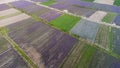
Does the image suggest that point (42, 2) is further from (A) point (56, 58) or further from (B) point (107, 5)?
(A) point (56, 58)

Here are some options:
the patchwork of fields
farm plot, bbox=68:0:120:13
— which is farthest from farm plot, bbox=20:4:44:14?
farm plot, bbox=68:0:120:13

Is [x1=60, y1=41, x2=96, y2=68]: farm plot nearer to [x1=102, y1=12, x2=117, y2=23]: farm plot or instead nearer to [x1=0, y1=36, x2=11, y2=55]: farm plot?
[x1=0, y1=36, x2=11, y2=55]: farm plot

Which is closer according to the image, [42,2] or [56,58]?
[56,58]

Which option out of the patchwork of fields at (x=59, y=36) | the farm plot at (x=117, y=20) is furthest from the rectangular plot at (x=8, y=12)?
the farm plot at (x=117, y=20)

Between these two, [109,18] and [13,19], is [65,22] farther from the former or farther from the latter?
[13,19]

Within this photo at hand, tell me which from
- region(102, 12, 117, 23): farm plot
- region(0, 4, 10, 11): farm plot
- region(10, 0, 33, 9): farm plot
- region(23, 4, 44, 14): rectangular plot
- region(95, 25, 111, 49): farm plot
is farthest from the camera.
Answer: region(10, 0, 33, 9): farm plot

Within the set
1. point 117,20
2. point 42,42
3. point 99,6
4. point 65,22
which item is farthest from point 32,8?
point 117,20

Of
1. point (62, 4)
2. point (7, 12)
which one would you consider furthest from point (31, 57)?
point (62, 4)

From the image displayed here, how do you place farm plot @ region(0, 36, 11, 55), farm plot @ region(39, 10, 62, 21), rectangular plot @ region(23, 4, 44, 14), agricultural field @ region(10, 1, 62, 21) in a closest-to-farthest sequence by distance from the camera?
farm plot @ region(0, 36, 11, 55) → farm plot @ region(39, 10, 62, 21) → agricultural field @ region(10, 1, 62, 21) → rectangular plot @ region(23, 4, 44, 14)
